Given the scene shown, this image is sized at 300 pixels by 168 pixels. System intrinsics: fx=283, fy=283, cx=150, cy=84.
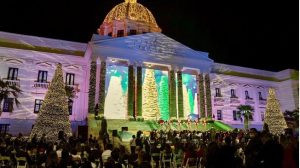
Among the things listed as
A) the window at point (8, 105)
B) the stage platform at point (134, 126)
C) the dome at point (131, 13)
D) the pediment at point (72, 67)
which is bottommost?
the stage platform at point (134, 126)

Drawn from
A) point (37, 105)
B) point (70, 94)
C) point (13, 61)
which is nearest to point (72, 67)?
point (70, 94)

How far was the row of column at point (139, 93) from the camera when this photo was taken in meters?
30.0

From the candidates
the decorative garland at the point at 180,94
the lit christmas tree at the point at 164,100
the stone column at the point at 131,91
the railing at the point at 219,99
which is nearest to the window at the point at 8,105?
the stone column at the point at 131,91

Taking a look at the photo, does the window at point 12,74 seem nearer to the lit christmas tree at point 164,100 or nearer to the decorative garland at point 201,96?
the lit christmas tree at point 164,100

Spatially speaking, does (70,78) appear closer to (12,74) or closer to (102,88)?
(102,88)

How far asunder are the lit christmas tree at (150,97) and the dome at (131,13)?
14.4 m

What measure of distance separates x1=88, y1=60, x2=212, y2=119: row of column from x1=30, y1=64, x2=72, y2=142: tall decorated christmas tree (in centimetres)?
744

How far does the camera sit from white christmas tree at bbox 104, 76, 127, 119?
33094 mm

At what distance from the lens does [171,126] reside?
29.6 metres

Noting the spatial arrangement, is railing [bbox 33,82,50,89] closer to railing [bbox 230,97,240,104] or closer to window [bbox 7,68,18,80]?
window [bbox 7,68,18,80]

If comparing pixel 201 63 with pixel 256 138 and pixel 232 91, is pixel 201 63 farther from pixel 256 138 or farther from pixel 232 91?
pixel 256 138

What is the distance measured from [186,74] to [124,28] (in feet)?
45.7

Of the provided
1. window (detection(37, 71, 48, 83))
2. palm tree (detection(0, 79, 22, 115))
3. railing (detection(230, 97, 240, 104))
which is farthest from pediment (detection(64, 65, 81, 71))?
railing (detection(230, 97, 240, 104))

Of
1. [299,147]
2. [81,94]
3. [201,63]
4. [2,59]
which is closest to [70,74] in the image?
[81,94]
